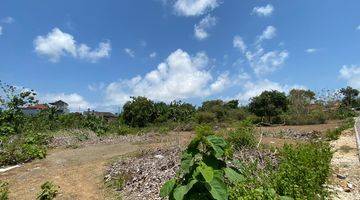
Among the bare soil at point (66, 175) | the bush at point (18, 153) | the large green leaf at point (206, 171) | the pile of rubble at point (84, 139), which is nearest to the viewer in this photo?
the large green leaf at point (206, 171)

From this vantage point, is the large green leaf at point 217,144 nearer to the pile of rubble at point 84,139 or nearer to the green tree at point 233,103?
the pile of rubble at point 84,139

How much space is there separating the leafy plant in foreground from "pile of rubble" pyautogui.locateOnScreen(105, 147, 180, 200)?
2949mm

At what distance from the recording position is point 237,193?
15.4ft

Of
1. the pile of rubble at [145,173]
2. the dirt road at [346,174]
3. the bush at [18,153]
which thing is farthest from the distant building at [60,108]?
the dirt road at [346,174]

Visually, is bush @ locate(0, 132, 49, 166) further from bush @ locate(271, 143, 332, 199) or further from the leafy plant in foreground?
the leafy plant in foreground

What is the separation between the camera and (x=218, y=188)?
3.66 m

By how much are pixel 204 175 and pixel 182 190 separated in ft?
0.98

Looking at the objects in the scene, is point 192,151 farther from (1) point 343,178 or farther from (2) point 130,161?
(2) point 130,161

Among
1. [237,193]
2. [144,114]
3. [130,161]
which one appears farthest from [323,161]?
[144,114]

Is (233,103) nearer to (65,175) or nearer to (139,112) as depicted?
(139,112)

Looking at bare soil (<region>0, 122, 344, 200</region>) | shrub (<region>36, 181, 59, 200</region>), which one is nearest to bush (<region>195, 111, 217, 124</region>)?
bare soil (<region>0, 122, 344, 200</region>)

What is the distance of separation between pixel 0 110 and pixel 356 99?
131ft

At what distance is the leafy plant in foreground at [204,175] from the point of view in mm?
3629

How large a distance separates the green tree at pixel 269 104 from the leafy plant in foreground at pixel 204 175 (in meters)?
27.6
